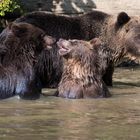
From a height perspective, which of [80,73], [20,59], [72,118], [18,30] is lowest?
[72,118]

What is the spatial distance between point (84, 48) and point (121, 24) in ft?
8.00

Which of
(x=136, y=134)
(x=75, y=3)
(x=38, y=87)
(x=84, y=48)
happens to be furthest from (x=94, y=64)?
(x=75, y=3)

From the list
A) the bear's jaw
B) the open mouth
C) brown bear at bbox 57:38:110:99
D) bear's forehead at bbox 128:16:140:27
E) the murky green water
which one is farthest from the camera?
bear's forehead at bbox 128:16:140:27

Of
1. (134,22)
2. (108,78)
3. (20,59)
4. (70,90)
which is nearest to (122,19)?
(134,22)

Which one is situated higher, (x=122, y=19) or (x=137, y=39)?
(x=122, y=19)

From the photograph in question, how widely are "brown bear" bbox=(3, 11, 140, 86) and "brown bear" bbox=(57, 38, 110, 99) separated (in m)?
1.16

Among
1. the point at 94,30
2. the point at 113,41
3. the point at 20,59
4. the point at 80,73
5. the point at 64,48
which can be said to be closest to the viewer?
the point at 20,59

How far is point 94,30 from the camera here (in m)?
12.2

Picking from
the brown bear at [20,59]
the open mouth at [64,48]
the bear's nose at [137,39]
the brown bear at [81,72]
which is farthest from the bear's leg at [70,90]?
the bear's nose at [137,39]

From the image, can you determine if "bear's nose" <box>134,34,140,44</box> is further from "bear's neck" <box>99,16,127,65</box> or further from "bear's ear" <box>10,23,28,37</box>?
"bear's ear" <box>10,23,28,37</box>

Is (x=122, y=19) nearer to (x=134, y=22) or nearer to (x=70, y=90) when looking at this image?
(x=134, y=22)

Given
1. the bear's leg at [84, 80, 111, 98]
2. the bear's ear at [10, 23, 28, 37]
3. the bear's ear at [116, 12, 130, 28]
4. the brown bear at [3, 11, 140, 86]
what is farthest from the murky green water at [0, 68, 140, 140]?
the bear's ear at [116, 12, 130, 28]

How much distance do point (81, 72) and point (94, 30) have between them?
2291 mm

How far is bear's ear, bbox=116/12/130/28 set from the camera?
40.3 feet
